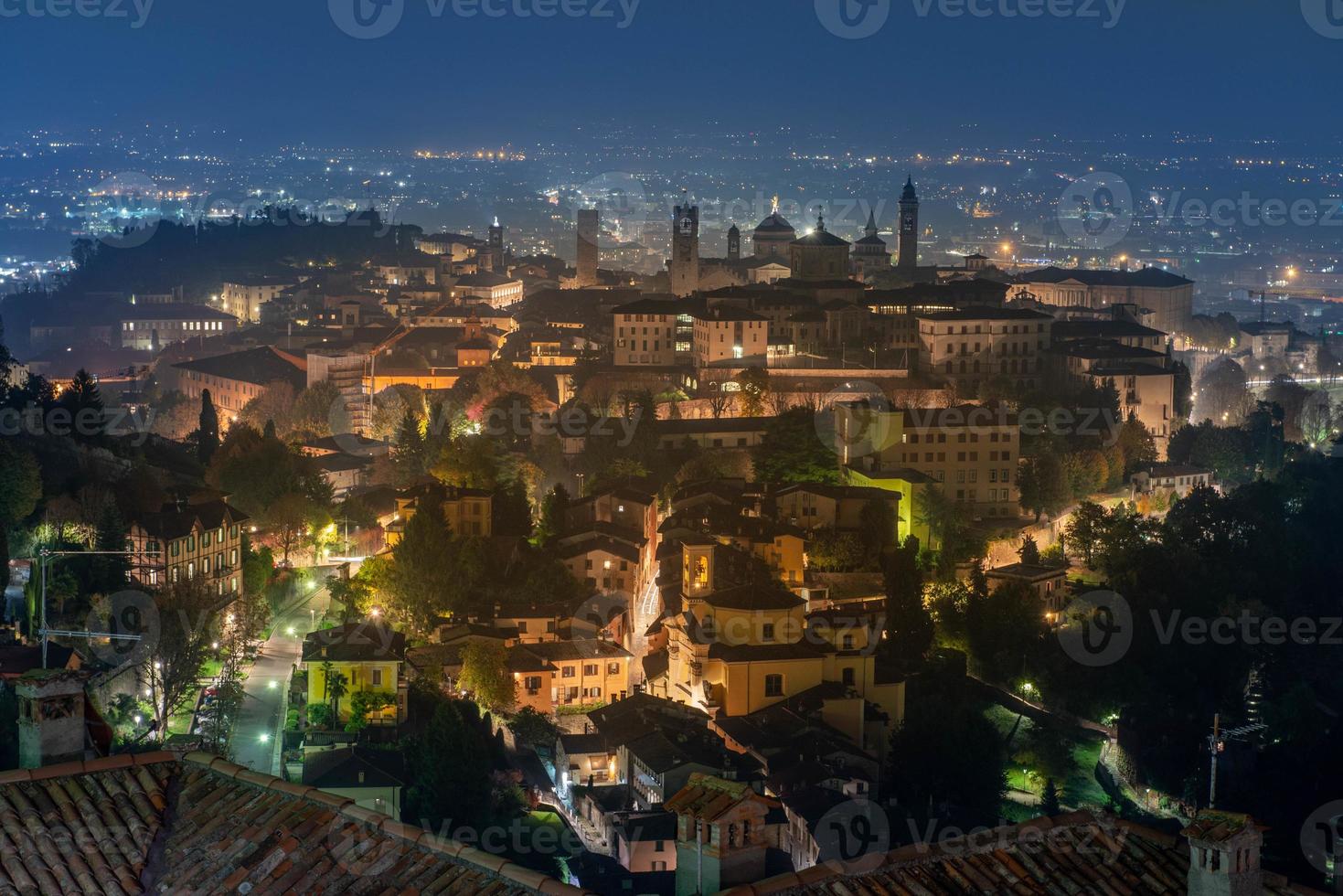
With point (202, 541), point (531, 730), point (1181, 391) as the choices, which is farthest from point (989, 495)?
point (202, 541)

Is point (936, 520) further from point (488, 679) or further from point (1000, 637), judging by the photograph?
point (488, 679)

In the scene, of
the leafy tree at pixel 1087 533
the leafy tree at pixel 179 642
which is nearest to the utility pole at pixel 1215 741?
the leafy tree at pixel 1087 533

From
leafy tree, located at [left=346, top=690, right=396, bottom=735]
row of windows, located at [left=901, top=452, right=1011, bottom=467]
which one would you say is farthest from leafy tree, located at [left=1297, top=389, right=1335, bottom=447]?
leafy tree, located at [left=346, top=690, right=396, bottom=735]

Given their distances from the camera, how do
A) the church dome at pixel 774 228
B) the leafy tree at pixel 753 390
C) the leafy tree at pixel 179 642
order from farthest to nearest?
the church dome at pixel 774 228 → the leafy tree at pixel 753 390 → the leafy tree at pixel 179 642

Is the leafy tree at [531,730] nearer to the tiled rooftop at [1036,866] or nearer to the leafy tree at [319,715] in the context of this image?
the leafy tree at [319,715]

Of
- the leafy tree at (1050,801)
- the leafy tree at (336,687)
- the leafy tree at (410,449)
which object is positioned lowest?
the leafy tree at (1050,801)
